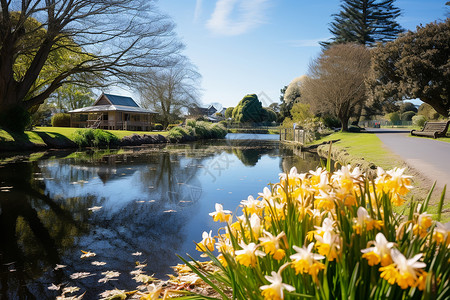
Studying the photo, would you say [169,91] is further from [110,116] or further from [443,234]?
[443,234]

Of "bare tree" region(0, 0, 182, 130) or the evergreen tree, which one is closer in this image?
"bare tree" region(0, 0, 182, 130)

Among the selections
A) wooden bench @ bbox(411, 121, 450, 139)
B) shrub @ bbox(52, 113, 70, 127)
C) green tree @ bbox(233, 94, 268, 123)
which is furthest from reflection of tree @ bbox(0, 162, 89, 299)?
green tree @ bbox(233, 94, 268, 123)

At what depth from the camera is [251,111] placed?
5591 centimetres

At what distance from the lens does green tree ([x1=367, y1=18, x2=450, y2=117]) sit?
18.2 metres

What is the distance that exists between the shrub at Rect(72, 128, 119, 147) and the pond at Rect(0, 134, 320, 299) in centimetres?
960

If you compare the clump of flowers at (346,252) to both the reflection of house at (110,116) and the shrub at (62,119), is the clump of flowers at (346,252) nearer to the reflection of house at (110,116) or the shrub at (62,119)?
the reflection of house at (110,116)

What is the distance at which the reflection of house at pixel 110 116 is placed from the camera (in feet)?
111

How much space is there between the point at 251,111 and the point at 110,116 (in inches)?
1082

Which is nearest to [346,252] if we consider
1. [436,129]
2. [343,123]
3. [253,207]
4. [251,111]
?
[253,207]

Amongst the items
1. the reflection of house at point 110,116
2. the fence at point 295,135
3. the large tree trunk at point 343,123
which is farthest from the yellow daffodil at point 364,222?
the reflection of house at point 110,116

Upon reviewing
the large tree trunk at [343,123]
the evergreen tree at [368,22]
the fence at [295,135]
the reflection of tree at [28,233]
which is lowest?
the reflection of tree at [28,233]

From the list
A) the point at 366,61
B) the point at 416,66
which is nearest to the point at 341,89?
the point at 366,61

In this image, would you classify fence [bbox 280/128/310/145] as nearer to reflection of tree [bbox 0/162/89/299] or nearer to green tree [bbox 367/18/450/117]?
green tree [bbox 367/18/450/117]

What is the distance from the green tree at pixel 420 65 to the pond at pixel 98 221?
14.6 metres
